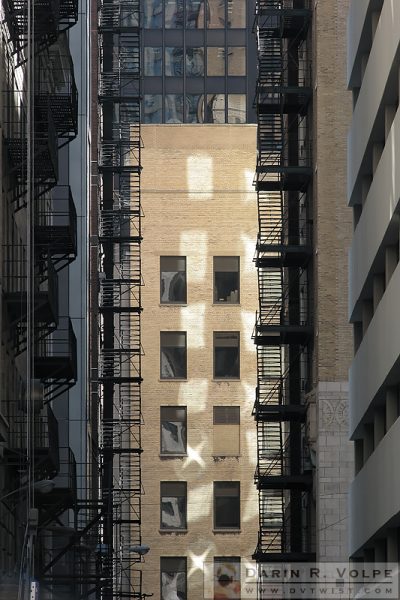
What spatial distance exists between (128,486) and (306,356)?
26923mm

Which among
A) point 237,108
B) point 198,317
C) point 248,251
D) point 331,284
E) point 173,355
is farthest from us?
point 237,108

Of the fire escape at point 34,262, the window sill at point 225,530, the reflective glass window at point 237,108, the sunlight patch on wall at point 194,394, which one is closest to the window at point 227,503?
the window sill at point 225,530

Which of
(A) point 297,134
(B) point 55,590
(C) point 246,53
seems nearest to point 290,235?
(A) point 297,134

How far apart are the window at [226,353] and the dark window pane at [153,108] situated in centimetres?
2288

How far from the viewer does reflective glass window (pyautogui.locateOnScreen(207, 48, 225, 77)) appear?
112812 mm

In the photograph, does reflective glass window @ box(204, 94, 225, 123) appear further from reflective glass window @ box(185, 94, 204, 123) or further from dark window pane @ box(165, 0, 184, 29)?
dark window pane @ box(165, 0, 184, 29)

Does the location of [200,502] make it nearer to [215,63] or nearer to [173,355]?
[173,355]

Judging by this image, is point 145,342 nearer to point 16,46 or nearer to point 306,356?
point 306,356

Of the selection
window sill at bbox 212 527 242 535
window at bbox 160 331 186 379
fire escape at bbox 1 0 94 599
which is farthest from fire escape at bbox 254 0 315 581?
window at bbox 160 331 186 379

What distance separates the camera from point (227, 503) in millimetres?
90938

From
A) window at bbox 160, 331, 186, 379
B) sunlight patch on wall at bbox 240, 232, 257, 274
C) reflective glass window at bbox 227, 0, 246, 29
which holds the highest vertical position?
reflective glass window at bbox 227, 0, 246, 29

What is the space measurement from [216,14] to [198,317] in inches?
1065

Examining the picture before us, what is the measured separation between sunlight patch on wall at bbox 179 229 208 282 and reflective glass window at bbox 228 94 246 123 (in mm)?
18178

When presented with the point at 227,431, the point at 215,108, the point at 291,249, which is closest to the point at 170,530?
the point at 227,431
